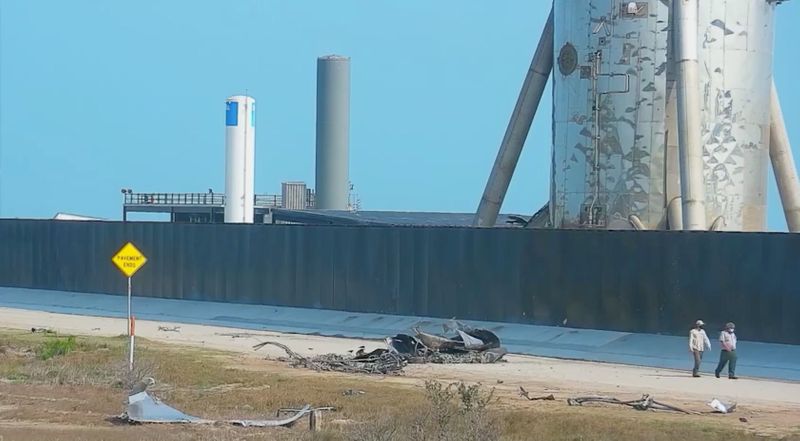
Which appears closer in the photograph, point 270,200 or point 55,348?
point 55,348

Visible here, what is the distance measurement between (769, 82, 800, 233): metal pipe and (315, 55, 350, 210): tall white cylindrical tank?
52.0 metres

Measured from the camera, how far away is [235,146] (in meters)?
59.9

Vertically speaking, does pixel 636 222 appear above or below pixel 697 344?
above

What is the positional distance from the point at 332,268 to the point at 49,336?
9.22 meters

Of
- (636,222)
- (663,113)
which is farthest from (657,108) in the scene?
(636,222)

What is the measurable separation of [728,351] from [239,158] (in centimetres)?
3612

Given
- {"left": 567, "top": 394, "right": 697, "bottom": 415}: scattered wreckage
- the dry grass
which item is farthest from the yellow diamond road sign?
{"left": 567, "top": 394, "right": 697, "bottom": 415}: scattered wreckage

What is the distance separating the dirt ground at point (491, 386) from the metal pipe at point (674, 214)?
7.33 meters

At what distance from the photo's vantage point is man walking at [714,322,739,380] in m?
26.9

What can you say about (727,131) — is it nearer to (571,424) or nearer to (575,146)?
(575,146)

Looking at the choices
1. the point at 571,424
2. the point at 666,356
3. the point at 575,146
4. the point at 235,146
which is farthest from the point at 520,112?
the point at 571,424

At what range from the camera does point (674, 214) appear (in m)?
37.0

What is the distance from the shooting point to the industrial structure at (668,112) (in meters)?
35.8

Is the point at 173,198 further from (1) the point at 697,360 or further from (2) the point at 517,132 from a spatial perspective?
(1) the point at 697,360
